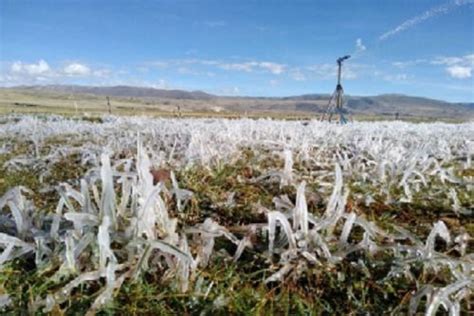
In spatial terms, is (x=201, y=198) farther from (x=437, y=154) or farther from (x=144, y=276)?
(x=437, y=154)

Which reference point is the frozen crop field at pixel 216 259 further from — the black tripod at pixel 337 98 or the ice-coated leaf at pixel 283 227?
the black tripod at pixel 337 98

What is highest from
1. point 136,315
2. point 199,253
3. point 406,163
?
point 406,163

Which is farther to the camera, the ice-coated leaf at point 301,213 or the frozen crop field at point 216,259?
the ice-coated leaf at point 301,213

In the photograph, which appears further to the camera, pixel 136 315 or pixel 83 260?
pixel 83 260

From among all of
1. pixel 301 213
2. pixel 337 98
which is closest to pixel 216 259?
pixel 301 213

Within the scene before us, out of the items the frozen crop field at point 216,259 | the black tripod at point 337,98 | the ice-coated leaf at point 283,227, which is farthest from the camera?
the black tripod at point 337,98

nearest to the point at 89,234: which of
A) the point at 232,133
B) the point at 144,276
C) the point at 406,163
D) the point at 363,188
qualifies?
the point at 144,276

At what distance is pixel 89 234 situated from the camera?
220cm

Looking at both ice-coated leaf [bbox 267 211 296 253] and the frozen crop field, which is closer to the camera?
the frozen crop field

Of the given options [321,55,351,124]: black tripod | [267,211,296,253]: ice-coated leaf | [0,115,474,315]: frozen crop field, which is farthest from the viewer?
[321,55,351,124]: black tripod

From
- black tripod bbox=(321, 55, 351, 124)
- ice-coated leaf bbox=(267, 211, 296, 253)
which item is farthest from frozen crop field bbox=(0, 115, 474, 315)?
black tripod bbox=(321, 55, 351, 124)

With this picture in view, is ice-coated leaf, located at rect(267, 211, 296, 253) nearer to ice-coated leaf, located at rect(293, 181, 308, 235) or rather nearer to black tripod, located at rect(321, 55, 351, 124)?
ice-coated leaf, located at rect(293, 181, 308, 235)

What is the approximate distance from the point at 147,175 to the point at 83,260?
0.51 metres

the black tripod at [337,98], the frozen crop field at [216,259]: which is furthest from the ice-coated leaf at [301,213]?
the black tripod at [337,98]
